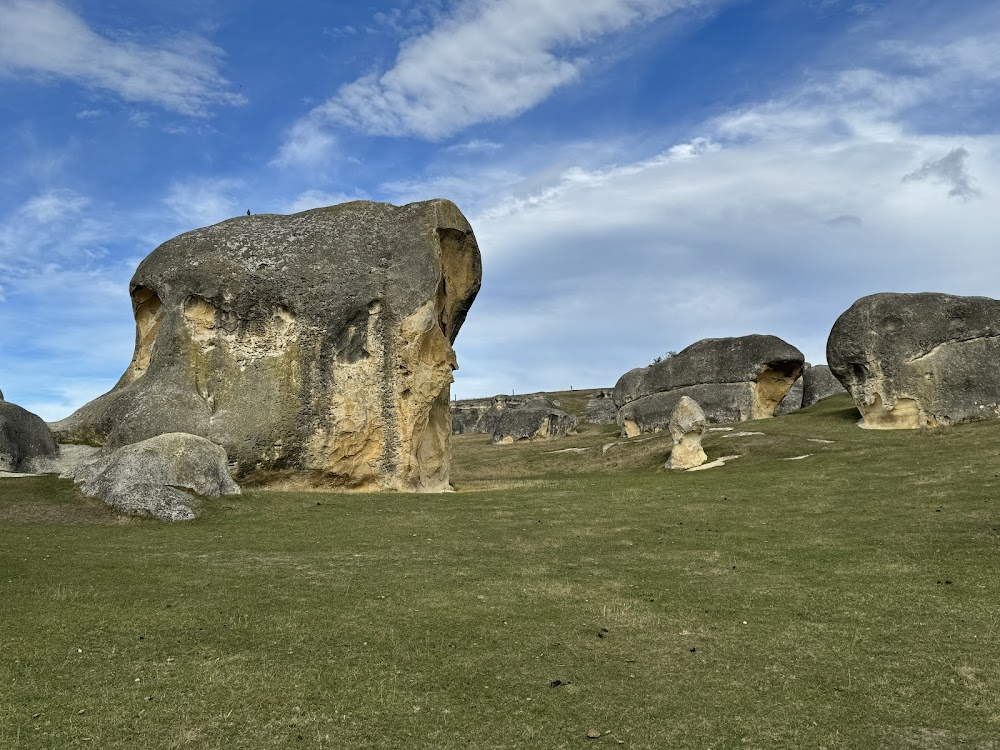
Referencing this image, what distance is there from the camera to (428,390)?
29.9 metres

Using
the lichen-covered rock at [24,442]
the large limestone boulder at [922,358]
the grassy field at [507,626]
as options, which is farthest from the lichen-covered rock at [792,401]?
the lichen-covered rock at [24,442]

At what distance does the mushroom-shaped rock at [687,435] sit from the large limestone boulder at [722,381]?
16.8 metres

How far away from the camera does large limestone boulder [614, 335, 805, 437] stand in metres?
51.0

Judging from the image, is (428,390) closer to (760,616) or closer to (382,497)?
(382,497)

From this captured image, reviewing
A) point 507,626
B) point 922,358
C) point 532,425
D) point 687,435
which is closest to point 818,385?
point 532,425

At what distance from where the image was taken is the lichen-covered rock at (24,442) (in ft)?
97.1

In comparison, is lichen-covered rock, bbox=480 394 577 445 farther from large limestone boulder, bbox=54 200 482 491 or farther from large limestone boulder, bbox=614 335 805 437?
large limestone boulder, bbox=54 200 482 491

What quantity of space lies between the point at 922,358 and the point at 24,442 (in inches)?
1460

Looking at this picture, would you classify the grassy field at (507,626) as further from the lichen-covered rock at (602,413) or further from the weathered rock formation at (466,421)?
the weathered rock formation at (466,421)

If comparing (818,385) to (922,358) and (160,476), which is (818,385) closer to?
(922,358)

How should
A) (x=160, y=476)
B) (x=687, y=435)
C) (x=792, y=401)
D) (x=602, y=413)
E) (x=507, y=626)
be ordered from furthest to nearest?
(x=602, y=413)
(x=792, y=401)
(x=687, y=435)
(x=160, y=476)
(x=507, y=626)

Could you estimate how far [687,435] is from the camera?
3447 centimetres

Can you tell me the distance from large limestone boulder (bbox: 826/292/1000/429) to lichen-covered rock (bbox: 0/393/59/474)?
113 ft

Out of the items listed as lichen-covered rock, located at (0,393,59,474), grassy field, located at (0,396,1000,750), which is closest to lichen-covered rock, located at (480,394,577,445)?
lichen-covered rock, located at (0,393,59,474)
